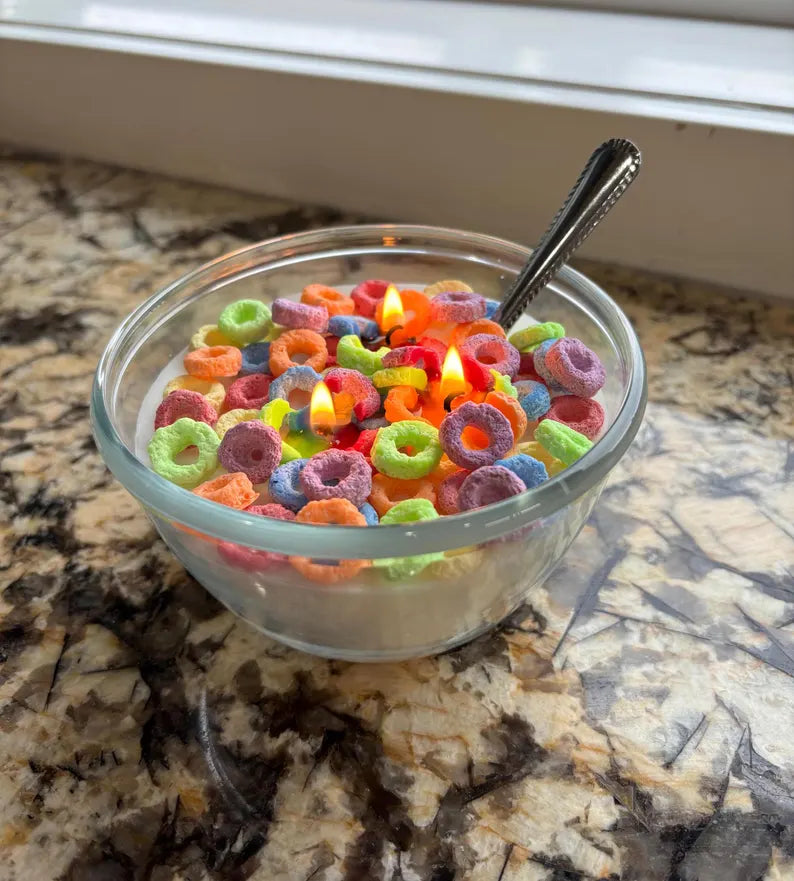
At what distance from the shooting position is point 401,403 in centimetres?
56

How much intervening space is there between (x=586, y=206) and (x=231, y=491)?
0.31 m

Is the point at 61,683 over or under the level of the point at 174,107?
under

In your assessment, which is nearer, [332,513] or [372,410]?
[332,513]

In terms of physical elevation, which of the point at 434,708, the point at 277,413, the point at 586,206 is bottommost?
the point at 434,708

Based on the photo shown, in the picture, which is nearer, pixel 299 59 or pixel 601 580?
pixel 601 580

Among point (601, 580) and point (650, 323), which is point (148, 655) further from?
point (650, 323)

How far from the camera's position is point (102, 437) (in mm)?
495

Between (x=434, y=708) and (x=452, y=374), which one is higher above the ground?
(x=452, y=374)

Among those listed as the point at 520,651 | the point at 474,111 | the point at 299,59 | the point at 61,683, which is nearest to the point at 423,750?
the point at 520,651

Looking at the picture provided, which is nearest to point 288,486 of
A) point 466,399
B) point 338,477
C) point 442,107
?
point 338,477

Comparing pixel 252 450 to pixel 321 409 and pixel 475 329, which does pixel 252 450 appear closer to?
pixel 321 409

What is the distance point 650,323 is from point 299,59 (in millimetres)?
454

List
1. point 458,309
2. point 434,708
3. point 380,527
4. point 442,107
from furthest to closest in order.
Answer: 1. point 442,107
2. point 458,309
3. point 434,708
4. point 380,527

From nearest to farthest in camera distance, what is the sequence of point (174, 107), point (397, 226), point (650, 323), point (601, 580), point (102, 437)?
point (102, 437)
point (601, 580)
point (397, 226)
point (650, 323)
point (174, 107)
